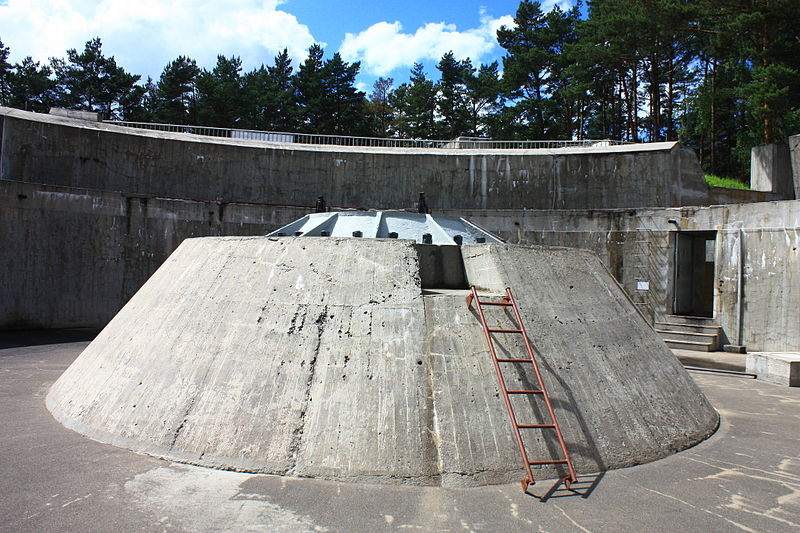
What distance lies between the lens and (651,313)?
17031 millimetres

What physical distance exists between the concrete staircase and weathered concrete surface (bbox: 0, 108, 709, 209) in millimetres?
6064

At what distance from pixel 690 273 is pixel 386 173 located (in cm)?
1134

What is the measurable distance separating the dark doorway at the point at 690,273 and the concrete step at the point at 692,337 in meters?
0.99

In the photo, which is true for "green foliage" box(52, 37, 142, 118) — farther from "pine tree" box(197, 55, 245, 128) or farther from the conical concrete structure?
the conical concrete structure

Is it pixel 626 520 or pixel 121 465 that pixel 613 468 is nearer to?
pixel 626 520

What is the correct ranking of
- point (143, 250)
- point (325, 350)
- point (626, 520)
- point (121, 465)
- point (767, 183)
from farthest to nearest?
point (767, 183) → point (143, 250) → point (325, 350) → point (121, 465) → point (626, 520)

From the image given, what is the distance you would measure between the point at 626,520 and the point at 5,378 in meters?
8.88

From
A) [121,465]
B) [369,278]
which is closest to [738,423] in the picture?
[369,278]

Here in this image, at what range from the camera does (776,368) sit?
1069 centimetres

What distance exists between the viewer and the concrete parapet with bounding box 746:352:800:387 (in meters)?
10.4

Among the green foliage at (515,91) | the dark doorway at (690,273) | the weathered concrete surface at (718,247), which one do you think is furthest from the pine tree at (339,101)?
the dark doorway at (690,273)

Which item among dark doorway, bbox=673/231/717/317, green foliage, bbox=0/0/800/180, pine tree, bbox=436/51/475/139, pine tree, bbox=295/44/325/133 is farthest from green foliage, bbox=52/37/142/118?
dark doorway, bbox=673/231/717/317

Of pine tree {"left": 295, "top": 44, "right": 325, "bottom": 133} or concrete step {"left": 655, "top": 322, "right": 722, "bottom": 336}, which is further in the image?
pine tree {"left": 295, "top": 44, "right": 325, "bottom": 133}

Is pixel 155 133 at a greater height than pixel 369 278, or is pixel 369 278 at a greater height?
pixel 155 133
